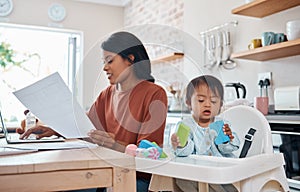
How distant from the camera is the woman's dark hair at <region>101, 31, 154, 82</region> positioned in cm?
127

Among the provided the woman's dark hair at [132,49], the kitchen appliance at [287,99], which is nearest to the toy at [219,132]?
the woman's dark hair at [132,49]

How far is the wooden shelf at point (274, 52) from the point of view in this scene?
2082 millimetres

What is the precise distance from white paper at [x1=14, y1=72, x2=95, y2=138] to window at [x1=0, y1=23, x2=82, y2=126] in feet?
11.5

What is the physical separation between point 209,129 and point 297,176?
83 cm

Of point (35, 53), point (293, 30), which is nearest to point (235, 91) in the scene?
point (293, 30)

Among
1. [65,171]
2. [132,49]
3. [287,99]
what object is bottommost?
[65,171]

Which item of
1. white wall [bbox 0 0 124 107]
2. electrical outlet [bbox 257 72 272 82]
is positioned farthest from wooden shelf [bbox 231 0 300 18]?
white wall [bbox 0 0 124 107]

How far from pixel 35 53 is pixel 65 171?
428 centimetres

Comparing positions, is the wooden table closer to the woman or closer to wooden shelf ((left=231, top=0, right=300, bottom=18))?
the woman

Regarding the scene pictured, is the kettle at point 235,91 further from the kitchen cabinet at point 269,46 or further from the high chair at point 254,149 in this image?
the high chair at point 254,149

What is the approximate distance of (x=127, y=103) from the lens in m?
1.42

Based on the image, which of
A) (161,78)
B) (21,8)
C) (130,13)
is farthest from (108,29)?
(161,78)

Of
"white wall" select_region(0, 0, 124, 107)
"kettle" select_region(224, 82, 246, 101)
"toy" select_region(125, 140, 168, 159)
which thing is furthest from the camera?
"white wall" select_region(0, 0, 124, 107)

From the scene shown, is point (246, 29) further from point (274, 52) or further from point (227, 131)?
point (227, 131)
